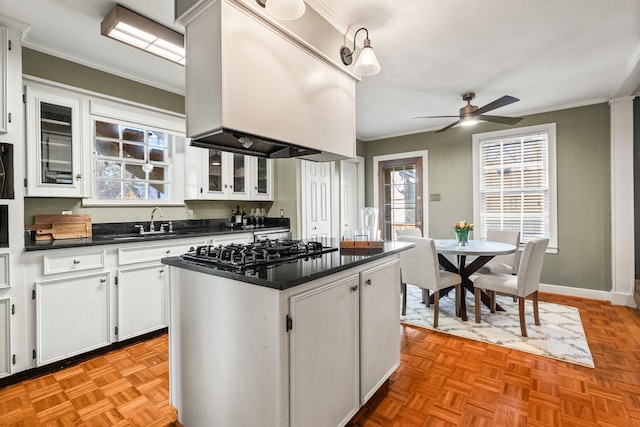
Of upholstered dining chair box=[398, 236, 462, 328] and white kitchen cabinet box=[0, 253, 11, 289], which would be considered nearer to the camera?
white kitchen cabinet box=[0, 253, 11, 289]

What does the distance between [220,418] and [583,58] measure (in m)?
4.01

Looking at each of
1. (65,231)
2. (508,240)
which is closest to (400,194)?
(508,240)

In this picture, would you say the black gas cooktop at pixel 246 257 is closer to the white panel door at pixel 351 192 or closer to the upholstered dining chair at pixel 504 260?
the upholstered dining chair at pixel 504 260

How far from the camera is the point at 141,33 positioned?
225 cm

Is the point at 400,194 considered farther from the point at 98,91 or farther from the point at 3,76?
the point at 3,76

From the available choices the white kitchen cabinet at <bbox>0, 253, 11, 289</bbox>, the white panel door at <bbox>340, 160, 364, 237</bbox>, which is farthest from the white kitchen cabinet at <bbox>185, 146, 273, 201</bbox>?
the white kitchen cabinet at <bbox>0, 253, 11, 289</bbox>

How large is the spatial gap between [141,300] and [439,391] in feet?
8.19

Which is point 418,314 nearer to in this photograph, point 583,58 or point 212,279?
point 212,279

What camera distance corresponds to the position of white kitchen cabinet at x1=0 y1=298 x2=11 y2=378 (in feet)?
6.78

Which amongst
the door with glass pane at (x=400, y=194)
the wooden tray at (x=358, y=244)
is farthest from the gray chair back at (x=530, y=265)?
the door with glass pane at (x=400, y=194)

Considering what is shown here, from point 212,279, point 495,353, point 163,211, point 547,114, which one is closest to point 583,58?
point 547,114

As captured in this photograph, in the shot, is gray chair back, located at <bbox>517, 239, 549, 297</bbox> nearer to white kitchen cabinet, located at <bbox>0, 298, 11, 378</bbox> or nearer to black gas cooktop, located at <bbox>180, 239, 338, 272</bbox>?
black gas cooktop, located at <bbox>180, 239, 338, 272</bbox>

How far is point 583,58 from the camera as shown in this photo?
2.81 meters

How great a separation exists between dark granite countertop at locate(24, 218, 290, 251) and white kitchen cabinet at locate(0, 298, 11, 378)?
0.40 m
